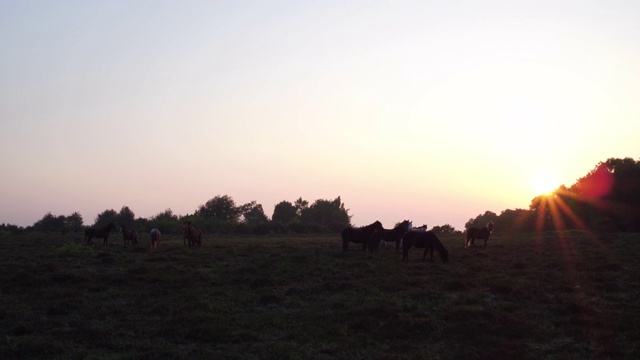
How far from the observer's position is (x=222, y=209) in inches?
4941

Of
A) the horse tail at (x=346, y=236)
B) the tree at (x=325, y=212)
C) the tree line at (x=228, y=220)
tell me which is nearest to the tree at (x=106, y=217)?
the tree line at (x=228, y=220)

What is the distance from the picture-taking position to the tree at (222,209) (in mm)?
124562

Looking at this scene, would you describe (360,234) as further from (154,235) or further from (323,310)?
(323,310)

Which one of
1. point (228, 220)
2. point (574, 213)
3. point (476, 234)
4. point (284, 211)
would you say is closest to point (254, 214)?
point (284, 211)

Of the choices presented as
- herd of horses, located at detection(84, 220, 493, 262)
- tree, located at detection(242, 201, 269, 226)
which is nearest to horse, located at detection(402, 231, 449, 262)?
herd of horses, located at detection(84, 220, 493, 262)

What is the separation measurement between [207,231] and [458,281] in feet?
208

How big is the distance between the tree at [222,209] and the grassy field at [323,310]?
9921cm

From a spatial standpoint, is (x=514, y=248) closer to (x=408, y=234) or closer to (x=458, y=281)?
(x=408, y=234)

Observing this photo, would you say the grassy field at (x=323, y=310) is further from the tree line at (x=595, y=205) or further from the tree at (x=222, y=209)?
the tree at (x=222, y=209)

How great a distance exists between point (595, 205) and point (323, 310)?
188 feet

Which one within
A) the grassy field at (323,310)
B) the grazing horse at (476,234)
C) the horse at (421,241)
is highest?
the grazing horse at (476,234)

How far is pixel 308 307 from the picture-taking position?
629 inches

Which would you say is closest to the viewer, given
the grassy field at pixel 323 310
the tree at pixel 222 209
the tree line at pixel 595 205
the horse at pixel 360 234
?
the grassy field at pixel 323 310

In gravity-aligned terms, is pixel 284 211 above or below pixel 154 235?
above
